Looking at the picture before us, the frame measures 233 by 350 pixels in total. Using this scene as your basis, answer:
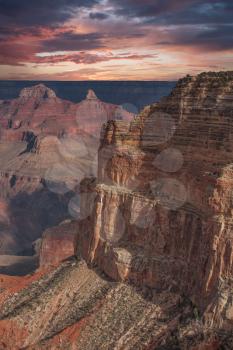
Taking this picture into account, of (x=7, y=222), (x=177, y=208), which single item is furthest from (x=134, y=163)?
(x=7, y=222)

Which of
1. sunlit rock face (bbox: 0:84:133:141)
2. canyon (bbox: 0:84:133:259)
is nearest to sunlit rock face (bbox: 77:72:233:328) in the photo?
canyon (bbox: 0:84:133:259)

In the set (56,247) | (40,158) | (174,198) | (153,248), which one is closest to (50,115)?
(40,158)

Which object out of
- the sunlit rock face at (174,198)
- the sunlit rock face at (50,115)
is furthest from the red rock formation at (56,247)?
the sunlit rock face at (50,115)

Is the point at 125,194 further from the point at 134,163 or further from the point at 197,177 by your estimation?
the point at 197,177

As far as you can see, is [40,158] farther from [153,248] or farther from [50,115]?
[153,248]

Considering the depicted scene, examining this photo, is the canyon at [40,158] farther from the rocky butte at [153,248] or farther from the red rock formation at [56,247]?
the rocky butte at [153,248]

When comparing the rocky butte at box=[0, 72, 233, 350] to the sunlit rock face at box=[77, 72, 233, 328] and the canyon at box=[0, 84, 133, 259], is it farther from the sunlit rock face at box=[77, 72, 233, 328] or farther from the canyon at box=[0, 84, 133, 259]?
the canyon at box=[0, 84, 133, 259]
